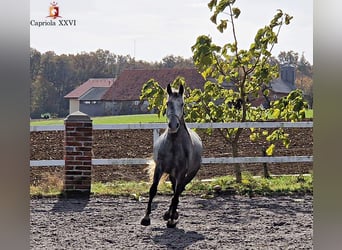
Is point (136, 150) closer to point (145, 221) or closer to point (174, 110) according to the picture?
point (145, 221)

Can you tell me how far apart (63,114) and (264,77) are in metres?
1.89

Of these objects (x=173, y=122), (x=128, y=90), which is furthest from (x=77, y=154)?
(x=173, y=122)

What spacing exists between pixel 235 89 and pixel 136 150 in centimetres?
123

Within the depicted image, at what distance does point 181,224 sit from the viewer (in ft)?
11.3

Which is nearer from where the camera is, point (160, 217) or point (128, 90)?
point (160, 217)

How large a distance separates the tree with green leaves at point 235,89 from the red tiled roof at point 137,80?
89 mm

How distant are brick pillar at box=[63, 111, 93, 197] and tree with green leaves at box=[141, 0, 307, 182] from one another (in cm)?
60

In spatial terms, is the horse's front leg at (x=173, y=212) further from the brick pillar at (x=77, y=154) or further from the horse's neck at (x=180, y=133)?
the brick pillar at (x=77, y=154)

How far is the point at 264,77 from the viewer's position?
4.93 m

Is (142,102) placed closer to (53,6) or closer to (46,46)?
(46,46)

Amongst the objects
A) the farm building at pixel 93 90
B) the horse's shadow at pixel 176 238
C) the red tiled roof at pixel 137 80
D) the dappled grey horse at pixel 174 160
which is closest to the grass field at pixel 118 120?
the red tiled roof at pixel 137 80

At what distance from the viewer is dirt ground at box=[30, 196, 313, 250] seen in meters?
2.81

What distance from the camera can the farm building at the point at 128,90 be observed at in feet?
10.6
